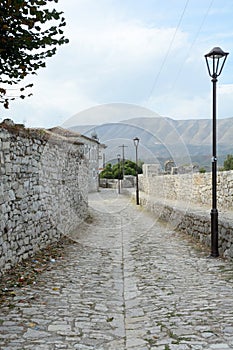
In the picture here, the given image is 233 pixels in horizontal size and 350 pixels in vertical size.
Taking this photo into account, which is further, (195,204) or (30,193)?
(195,204)

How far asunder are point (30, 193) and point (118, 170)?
116 ft

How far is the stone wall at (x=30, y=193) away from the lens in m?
5.79

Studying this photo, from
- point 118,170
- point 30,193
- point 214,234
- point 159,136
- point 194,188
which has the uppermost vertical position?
point 159,136

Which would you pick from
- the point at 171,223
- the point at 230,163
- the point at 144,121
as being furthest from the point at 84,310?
the point at 230,163

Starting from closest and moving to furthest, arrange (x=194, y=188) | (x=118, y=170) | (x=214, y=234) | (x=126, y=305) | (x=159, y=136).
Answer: (x=126, y=305) → (x=214, y=234) → (x=194, y=188) → (x=159, y=136) → (x=118, y=170)

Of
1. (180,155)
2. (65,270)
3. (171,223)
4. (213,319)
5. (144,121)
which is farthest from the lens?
(180,155)

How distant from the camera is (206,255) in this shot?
24.9 feet

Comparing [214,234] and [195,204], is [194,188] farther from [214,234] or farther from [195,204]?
[214,234]

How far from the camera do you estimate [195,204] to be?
14.2 m

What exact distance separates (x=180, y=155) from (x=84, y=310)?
14918 millimetres

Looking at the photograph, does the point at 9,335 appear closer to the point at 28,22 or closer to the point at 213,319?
the point at 213,319

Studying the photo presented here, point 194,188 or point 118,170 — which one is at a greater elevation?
point 118,170

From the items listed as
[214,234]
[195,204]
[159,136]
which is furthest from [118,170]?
[214,234]

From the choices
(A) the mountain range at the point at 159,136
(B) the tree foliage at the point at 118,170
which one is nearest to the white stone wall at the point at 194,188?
(A) the mountain range at the point at 159,136
